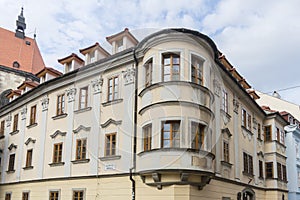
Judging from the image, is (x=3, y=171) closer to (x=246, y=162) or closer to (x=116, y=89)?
(x=116, y=89)

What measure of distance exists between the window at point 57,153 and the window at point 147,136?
6.66 meters

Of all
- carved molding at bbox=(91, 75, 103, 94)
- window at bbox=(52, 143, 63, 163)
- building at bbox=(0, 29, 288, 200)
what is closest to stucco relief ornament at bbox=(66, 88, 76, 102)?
building at bbox=(0, 29, 288, 200)

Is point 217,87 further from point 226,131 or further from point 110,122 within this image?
point 110,122

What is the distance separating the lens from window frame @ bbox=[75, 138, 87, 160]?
19959 mm

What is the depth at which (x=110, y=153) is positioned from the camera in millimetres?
18688

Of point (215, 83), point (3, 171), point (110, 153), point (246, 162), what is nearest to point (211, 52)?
point (215, 83)

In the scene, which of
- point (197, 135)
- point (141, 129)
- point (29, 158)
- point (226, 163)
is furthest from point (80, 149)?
point (226, 163)

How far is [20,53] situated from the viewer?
148 ft

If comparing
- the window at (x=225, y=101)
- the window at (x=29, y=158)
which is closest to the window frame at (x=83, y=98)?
the window at (x=29, y=158)

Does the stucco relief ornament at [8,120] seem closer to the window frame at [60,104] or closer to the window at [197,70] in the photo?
the window frame at [60,104]

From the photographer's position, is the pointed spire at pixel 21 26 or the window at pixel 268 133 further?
the pointed spire at pixel 21 26

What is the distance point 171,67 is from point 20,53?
3312 centimetres

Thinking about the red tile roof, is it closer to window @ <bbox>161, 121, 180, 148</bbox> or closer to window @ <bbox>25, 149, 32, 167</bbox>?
window @ <bbox>25, 149, 32, 167</bbox>

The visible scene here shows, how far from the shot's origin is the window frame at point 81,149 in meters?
20.0
